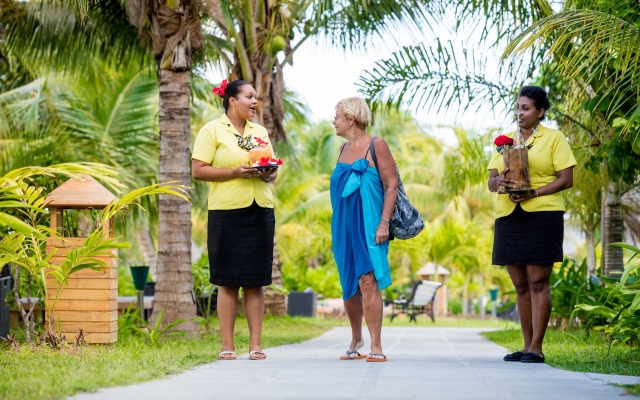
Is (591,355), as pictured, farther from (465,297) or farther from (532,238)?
(465,297)

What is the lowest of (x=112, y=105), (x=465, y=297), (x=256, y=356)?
(x=465, y=297)

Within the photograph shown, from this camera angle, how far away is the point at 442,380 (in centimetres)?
499

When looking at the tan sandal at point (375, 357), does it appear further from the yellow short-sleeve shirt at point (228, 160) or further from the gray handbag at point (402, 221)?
the yellow short-sleeve shirt at point (228, 160)

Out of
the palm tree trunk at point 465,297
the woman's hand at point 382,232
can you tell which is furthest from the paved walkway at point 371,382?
the palm tree trunk at point 465,297

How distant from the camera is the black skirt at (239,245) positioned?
22.3 feet

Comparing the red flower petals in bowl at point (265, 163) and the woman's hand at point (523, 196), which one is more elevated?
the red flower petals in bowl at point (265, 163)

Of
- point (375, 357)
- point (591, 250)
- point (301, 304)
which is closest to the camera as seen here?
point (375, 357)

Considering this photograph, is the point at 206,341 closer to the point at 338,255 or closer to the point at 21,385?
the point at 338,255

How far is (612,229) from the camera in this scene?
1162cm

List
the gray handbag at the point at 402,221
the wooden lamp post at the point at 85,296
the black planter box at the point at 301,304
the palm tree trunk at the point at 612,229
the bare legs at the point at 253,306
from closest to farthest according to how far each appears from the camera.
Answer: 1. the gray handbag at the point at 402,221
2. the bare legs at the point at 253,306
3. the wooden lamp post at the point at 85,296
4. the palm tree trunk at the point at 612,229
5. the black planter box at the point at 301,304

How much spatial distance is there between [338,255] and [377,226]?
0.37 meters

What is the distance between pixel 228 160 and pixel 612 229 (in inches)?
253

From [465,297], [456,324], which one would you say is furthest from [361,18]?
[465,297]

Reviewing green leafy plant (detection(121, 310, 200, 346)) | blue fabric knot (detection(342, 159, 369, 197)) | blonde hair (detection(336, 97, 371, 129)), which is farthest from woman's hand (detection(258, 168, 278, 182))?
green leafy plant (detection(121, 310, 200, 346))
